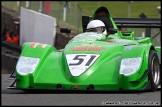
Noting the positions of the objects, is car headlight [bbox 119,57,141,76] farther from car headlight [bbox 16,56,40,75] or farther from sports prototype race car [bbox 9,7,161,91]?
car headlight [bbox 16,56,40,75]

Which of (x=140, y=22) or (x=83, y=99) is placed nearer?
(x=83, y=99)

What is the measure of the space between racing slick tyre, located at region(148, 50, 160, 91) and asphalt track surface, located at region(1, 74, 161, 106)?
19cm

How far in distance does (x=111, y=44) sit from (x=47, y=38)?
13.2m

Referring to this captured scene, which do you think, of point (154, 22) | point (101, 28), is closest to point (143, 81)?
point (101, 28)

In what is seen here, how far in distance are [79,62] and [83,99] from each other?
4.41 feet

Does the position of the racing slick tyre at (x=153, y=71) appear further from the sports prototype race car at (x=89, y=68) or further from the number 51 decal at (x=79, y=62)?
the number 51 decal at (x=79, y=62)

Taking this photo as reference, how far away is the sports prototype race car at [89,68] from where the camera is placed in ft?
30.1

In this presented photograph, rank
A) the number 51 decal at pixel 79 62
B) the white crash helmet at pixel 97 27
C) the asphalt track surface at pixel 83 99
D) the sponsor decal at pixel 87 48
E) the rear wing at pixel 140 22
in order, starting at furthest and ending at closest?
the rear wing at pixel 140 22 < the white crash helmet at pixel 97 27 < the sponsor decal at pixel 87 48 < the number 51 decal at pixel 79 62 < the asphalt track surface at pixel 83 99

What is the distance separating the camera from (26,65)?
9.55 meters

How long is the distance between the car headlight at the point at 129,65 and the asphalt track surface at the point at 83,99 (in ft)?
1.08

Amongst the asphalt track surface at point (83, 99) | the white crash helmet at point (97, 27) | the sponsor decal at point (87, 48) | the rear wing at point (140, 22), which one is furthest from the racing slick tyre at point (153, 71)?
the rear wing at point (140, 22)

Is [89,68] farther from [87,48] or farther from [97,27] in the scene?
[97,27]

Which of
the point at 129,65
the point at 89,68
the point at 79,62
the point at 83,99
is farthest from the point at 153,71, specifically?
the point at 83,99

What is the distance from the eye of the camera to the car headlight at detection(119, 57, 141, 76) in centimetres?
914
